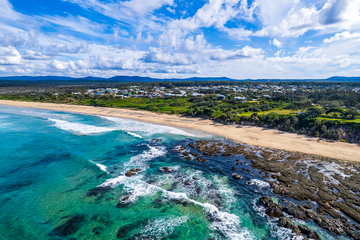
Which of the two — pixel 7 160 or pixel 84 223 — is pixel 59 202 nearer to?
pixel 84 223

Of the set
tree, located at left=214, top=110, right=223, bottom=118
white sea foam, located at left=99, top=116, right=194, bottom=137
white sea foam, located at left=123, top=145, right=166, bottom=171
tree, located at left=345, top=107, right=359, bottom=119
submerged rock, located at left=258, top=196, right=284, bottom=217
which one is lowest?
white sea foam, located at left=99, top=116, right=194, bottom=137

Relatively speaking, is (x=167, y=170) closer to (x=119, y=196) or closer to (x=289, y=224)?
(x=119, y=196)

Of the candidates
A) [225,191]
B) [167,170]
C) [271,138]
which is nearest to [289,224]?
[225,191]

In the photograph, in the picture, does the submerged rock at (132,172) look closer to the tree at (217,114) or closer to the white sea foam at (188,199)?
the white sea foam at (188,199)

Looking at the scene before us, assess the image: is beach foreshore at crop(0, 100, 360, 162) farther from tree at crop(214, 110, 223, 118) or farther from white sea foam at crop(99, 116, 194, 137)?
white sea foam at crop(99, 116, 194, 137)

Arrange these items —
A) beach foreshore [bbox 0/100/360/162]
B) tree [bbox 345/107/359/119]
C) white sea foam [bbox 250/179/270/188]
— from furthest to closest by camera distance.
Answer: tree [bbox 345/107/359/119], beach foreshore [bbox 0/100/360/162], white sea foam [bbox 250/179/270/188]

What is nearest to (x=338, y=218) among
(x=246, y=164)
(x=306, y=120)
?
(x=246, y=164)

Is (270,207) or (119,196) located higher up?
(270,207)

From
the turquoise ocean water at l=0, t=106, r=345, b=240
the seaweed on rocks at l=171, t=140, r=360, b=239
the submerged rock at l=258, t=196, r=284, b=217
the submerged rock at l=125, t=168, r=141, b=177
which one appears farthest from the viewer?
the submerged rock at l=125, t=168, r=141, b=177

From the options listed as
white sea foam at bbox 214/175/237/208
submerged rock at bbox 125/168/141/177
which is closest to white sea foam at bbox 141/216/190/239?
white sea foam at bbox 214/175/237/208
